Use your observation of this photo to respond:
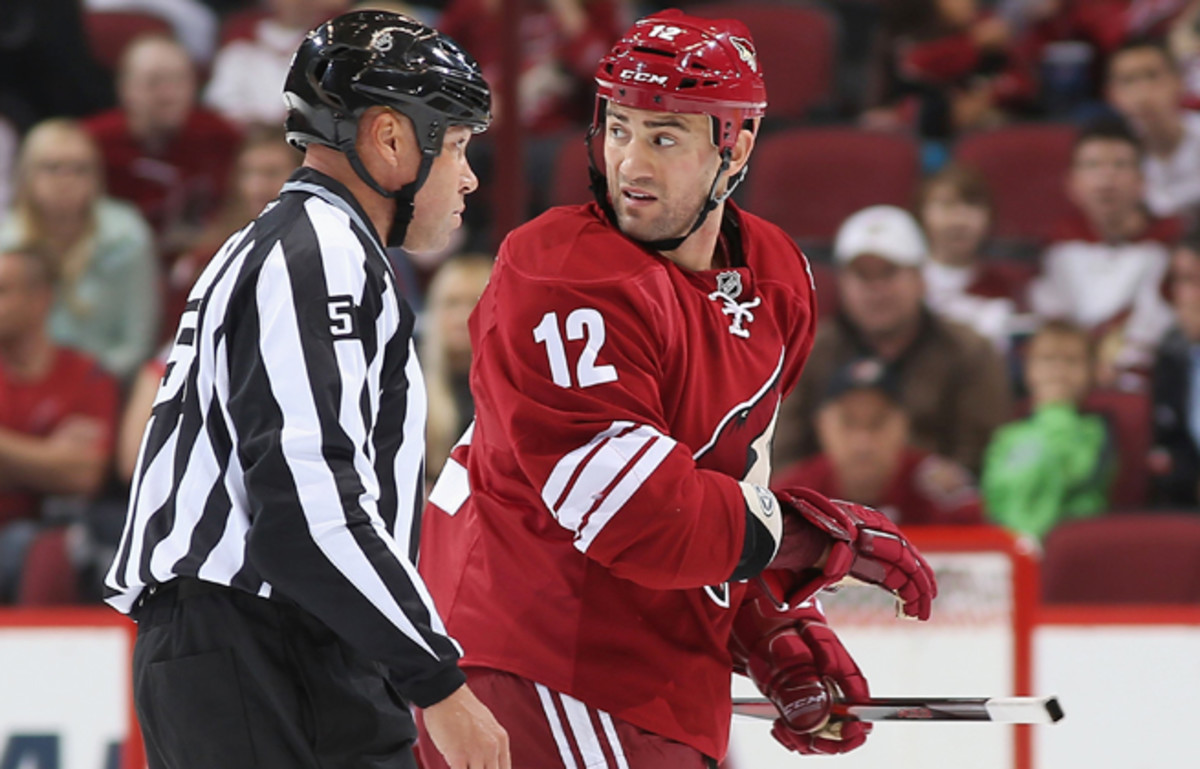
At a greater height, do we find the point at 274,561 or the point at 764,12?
the point at 764,12

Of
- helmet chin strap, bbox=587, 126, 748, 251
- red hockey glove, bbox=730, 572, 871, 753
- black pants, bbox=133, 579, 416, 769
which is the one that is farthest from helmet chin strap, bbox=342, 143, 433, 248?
red hockey glove, bbox=730, 572, 871, 753

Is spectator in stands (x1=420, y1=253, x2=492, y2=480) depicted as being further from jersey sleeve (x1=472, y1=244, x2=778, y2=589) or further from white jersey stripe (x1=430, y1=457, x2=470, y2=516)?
jersey sleeve (x1=472, y1=244, x2=778, y2=589)

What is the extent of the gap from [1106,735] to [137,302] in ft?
10.3

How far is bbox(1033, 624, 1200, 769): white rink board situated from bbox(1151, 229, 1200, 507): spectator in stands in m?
0.98

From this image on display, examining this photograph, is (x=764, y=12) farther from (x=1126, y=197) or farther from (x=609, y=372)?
(x=609, y=372)

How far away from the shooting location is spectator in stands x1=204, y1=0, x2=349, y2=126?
21.0 feet

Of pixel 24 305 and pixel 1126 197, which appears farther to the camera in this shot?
pixel 1126 197

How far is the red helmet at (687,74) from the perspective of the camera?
242 centimetres

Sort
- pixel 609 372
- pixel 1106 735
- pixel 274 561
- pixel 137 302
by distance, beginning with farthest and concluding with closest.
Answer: pixel 137 302
pixel 1106 735
pixel 609 372
pixel 274 561

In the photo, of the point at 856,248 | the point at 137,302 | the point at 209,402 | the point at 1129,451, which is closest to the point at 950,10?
the point at 856,248

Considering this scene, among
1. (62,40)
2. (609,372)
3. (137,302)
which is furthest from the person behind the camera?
(62,40)

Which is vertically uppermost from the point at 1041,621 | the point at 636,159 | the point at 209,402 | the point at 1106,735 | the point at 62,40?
the point at 62,40

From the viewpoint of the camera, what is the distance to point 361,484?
205 centimetres

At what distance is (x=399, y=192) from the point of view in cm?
228
